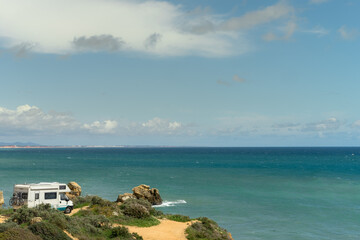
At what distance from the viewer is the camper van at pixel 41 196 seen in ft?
112

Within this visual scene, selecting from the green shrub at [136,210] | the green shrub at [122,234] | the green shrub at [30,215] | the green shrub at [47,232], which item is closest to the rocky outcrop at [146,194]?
the green shrub at [136,210]

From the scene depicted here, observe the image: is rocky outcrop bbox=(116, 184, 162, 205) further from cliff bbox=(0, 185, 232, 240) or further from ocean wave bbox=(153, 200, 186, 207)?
cliff bbox=(0, 185, 232, 240)

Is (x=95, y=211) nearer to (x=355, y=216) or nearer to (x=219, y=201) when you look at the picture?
(x=219, y=201)

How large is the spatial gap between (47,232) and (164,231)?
11143mm

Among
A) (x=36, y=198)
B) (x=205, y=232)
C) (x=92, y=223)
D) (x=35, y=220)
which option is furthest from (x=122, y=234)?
(x=36, y=198)

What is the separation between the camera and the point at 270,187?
73125mm

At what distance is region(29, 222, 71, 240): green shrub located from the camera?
21.7 metres

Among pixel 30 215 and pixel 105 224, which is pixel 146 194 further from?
pixel 30 215

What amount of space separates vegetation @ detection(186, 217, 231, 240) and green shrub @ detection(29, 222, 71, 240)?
10.9 m

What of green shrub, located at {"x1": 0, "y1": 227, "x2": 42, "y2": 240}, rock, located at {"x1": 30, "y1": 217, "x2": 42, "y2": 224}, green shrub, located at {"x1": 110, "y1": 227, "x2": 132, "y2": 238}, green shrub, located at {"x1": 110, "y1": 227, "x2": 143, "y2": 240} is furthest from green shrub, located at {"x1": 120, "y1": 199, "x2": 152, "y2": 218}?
green shrub, located at {"x1": 0, "y1": 227, "x2": 42, "y2": 240}

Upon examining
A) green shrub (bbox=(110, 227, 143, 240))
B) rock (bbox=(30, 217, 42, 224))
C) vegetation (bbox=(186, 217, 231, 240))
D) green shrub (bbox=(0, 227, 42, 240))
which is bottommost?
vegetation (bbox=(186, 217, 231, 240))

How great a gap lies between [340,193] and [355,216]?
20.5 m

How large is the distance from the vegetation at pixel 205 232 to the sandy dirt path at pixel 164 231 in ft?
2.34

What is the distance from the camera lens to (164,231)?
1191 inches
